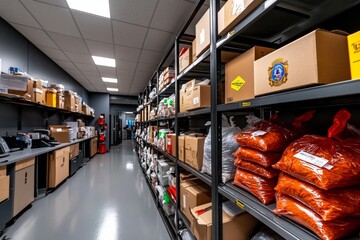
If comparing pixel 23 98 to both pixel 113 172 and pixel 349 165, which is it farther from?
pixel 349 165

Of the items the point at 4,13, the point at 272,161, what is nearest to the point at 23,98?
the point at 4,13

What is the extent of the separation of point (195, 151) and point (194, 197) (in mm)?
390

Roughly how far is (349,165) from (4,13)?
4117 millimetres

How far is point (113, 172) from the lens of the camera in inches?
183

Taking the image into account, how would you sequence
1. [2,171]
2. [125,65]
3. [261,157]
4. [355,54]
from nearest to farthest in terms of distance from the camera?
[355,54]
[261,157]
[2,171]
[125,65]

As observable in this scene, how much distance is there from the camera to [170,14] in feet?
8.07

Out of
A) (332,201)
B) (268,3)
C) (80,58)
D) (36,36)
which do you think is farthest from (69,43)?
(332,201)

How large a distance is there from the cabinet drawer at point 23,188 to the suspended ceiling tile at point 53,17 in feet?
7.53

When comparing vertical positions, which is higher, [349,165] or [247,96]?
[247,96]

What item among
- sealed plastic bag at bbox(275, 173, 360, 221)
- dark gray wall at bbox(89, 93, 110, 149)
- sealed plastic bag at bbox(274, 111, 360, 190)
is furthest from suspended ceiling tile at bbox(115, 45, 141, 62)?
dark gray wall at bbox(89, 93, 110, 149)

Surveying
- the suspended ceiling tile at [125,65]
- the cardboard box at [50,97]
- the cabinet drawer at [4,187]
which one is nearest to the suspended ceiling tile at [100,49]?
the suspended ceiling tile at [125,65]

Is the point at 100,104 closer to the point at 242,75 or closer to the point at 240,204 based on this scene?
the point at 242,75

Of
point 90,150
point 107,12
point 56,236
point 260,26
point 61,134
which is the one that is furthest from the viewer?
point 90,150

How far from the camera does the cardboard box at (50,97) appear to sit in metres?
3.44
